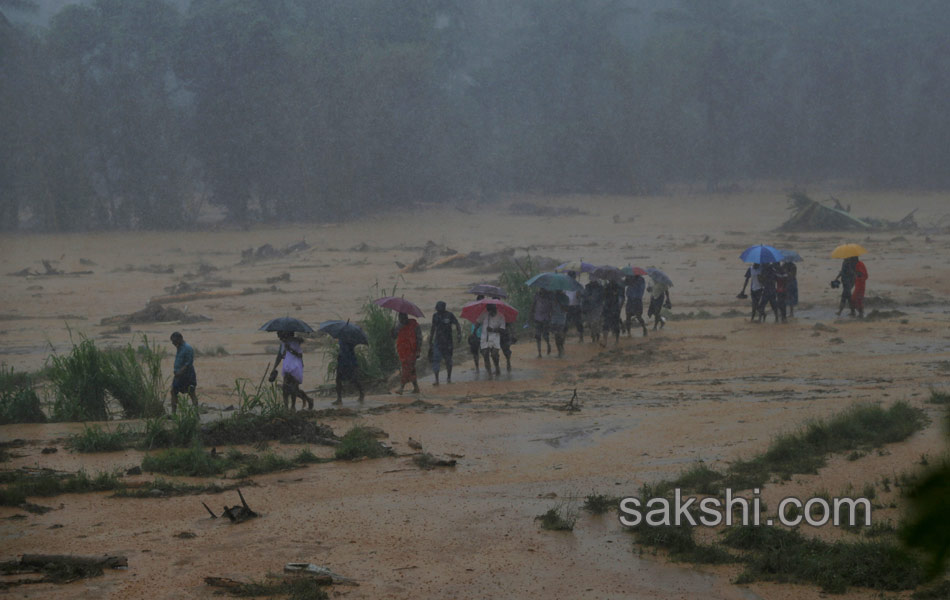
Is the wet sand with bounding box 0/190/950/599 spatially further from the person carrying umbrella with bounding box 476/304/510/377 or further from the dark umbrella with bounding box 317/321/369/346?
the dark umbrella with bounding box 317/321/369/346

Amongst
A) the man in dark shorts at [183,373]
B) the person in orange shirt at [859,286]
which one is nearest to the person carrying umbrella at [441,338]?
the man in dark shorts at [183,373]

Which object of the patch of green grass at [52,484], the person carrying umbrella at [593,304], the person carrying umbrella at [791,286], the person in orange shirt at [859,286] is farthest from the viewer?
the person carrying umbrella at [791,286]

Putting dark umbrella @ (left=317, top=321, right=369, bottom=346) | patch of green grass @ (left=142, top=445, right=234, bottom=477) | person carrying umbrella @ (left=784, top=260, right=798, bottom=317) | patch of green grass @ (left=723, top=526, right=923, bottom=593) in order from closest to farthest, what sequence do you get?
patch of green grass @ (left=723, top=526, right=923, bottom=593) → patch of green grass @ (left=142, top=445, right=234, bottom=477) → dark umbrella @ (left=317, top=321, right=369, bottom=346) → person carrying umbrella @ (left=784, top=260, right=798, bottom=317)

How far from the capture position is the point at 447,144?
60.2 m

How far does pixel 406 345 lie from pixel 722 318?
9085 mm

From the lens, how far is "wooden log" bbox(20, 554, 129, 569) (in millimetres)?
7117

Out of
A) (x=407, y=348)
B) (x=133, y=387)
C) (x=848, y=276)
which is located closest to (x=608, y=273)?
(x=407, y=348)

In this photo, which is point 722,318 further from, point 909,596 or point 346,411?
point 909,596

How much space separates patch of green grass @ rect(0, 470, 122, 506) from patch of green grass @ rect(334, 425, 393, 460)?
2288 mm

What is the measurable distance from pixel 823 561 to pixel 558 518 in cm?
212

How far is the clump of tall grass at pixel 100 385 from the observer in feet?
43.5

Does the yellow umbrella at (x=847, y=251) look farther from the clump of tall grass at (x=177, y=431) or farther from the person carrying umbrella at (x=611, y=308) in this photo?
the clump of tall grass at (x=177, y=431)

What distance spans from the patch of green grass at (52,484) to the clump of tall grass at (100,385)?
141 inches

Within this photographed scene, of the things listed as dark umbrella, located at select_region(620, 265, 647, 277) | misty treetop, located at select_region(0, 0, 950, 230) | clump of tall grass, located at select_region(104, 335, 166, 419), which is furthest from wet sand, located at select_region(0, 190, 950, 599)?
misty treetop, located at select_region(0, 0, 950, 230)
